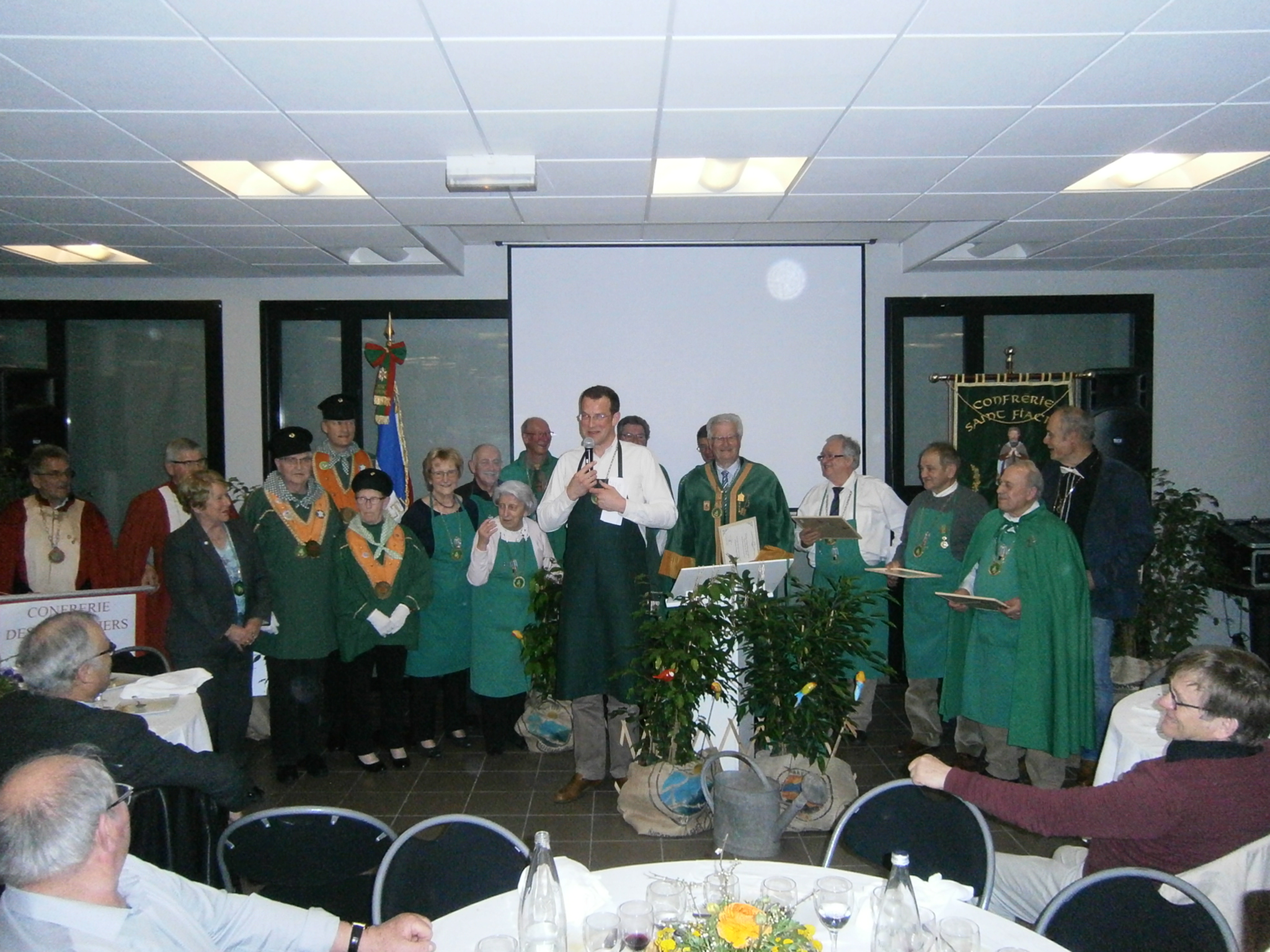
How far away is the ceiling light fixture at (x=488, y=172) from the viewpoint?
12.5ft

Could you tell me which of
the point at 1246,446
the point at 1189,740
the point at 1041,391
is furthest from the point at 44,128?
the point at 1246,446

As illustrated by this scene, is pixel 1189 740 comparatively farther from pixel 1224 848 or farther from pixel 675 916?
pixel 675 916

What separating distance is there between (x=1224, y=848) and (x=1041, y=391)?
15.5ft

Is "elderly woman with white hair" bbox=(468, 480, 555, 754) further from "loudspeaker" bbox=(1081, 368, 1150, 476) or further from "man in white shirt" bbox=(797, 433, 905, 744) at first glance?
"loudspeaker" bbox=(1081, 368, 1150, 476)

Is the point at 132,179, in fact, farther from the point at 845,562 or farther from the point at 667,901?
the point at 845,562

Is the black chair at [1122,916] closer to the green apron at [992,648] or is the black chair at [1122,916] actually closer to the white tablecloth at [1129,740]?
the white tablecloth at [1129,740]

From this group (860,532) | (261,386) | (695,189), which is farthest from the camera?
(261,386)

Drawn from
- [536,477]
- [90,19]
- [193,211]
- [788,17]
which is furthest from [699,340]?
[90,19]

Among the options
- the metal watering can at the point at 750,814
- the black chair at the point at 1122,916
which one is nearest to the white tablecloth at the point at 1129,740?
the black chair at the point at 1122,916

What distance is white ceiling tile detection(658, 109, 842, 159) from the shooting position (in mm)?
3342

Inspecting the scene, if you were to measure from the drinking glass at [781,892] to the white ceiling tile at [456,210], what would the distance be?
142 inches

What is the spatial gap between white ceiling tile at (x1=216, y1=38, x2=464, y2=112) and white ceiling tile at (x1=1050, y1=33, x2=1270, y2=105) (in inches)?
85.2

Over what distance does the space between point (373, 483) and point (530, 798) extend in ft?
5.74

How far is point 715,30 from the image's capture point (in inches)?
104
